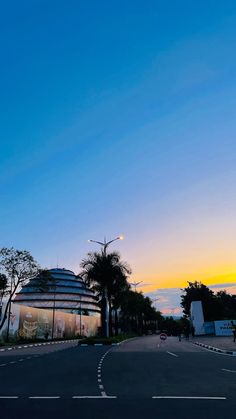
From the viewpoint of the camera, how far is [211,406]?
26.0 feet

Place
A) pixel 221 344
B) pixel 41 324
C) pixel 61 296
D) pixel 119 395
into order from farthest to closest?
pixel 61 296 → pixel 41 324 → pixel 221 344 → pixel 119 395

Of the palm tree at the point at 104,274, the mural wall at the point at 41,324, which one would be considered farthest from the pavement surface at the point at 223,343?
the mural wall at the point at 41,324

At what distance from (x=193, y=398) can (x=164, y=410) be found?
1.65m

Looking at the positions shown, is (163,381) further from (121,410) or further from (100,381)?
(121,410)

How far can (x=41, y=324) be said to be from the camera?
64.2m

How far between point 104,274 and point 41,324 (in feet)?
68.6

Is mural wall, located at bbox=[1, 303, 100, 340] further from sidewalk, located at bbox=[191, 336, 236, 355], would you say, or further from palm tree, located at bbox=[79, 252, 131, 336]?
sidewalk, located at bbox=[191, 336, 236, 355]

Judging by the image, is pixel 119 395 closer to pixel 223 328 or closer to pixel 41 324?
pixel 223 328

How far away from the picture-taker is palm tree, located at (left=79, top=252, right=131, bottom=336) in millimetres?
49188

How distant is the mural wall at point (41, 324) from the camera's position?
53.2 metres

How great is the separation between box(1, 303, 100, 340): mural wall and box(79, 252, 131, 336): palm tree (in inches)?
442

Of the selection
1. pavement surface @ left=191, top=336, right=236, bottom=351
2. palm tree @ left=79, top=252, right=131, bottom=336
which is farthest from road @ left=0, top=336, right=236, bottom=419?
palm tree @ left=79, top=252, right=131, bottom=336

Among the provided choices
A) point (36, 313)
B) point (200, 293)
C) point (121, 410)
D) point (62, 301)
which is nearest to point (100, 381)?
point (121, 410)

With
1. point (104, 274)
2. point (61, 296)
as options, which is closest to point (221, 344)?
point (104, 274)
